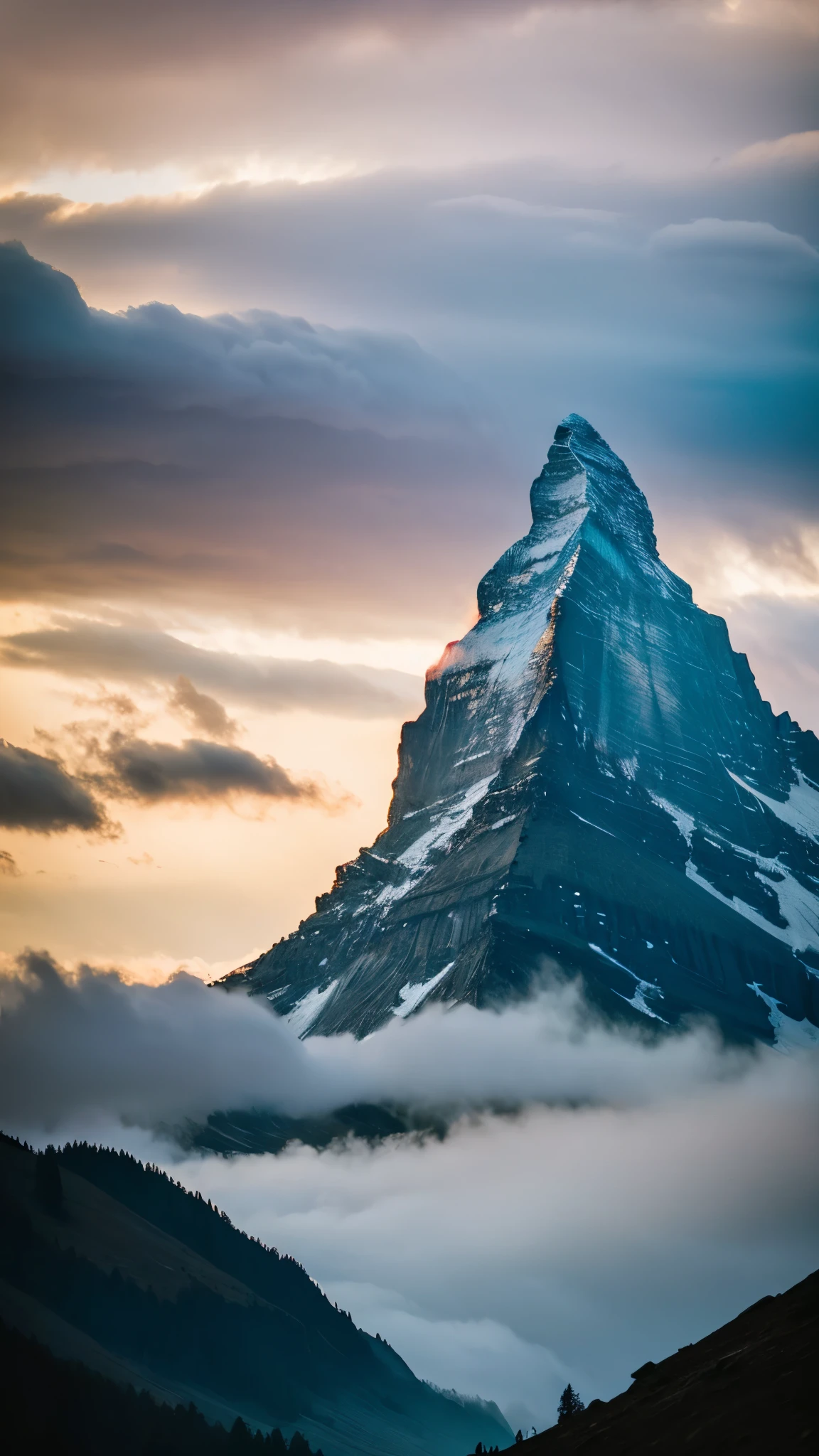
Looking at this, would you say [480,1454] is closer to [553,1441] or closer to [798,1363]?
[553,1441]

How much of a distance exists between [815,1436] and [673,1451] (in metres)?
13.3

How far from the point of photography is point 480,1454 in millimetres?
185250

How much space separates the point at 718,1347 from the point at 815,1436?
3019 centimetres

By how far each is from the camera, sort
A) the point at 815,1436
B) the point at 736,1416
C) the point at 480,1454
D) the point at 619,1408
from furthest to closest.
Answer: the point at 480,1454 < the point at 619,1408 < the point at 736,1416 < the point at 815,1436

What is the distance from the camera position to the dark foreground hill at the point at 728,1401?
103688 mm

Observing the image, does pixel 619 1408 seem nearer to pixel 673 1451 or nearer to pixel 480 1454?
pixel 673 1451

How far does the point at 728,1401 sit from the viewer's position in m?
112

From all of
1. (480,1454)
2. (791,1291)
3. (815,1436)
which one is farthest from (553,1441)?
(480,1454)

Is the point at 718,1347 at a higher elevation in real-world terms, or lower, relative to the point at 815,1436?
higher

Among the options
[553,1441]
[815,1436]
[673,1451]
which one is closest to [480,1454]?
[553,1441]

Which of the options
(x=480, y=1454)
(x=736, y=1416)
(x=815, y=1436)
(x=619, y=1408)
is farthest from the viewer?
(x=480, y=1454)

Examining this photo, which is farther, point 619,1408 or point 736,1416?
point 619,1408

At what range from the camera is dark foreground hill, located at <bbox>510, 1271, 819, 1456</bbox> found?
104 metres

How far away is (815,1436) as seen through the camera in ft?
323
